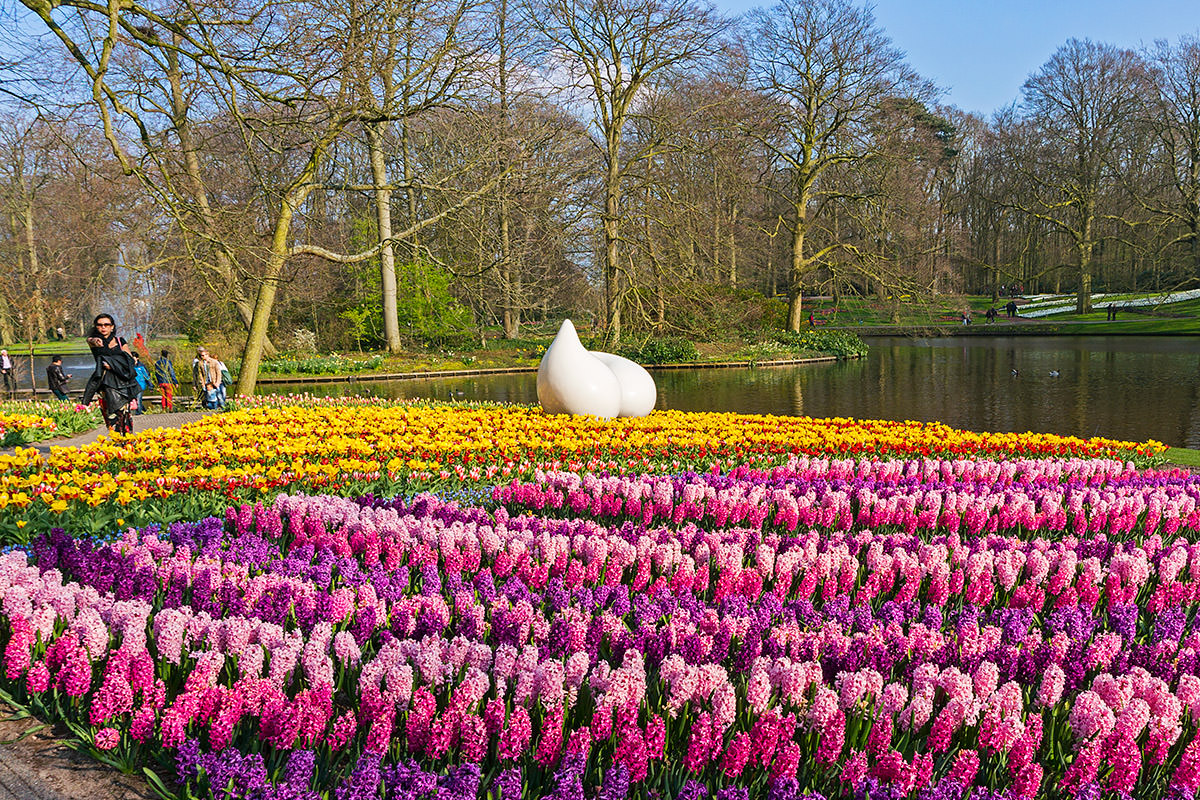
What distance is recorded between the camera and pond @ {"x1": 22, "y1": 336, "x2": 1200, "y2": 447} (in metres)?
13.9

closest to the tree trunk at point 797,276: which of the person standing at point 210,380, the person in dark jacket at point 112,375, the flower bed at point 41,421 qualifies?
the person standing at point 210,380

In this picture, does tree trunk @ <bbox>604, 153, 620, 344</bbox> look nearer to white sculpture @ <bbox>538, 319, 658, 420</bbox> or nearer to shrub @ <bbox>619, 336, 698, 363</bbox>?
shrub @ <bbox>619, 336, 698, 363</bbox>

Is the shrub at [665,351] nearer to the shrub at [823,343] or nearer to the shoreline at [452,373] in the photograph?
the shoreline at [452,373]

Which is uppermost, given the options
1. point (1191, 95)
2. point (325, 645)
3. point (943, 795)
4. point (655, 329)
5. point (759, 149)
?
point (1191, 95)

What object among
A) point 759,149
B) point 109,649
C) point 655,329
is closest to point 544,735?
point 109,649

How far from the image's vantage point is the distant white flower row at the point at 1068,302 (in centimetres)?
4392

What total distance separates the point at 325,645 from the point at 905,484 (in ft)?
14.4

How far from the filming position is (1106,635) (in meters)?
3.05

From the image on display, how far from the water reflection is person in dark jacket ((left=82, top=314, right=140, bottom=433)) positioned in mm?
9221

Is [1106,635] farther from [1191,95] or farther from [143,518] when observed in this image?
[1191,95]

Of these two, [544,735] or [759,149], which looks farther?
[759,149]

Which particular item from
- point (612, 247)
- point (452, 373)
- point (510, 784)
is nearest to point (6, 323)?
point (452, 373)

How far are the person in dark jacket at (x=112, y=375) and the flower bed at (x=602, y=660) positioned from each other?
526 centimetres

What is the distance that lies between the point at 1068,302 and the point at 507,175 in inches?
1677
